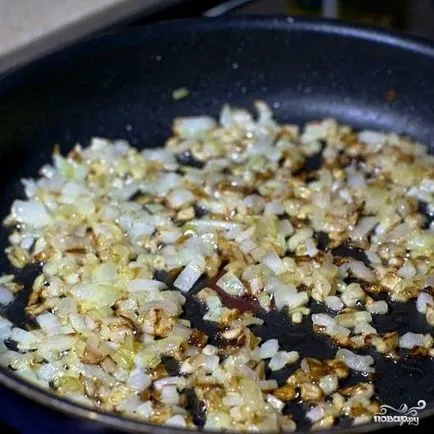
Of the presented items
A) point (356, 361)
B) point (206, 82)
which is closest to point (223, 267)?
point (356, 361)

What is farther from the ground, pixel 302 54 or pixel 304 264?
pixel 302 54

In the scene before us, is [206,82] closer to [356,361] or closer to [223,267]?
[223,267]

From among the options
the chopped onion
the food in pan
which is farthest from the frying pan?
the chopped onion

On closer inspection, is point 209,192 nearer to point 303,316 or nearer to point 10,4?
point 303,316

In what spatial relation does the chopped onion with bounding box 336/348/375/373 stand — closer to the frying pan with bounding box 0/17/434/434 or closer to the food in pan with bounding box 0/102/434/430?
the food in pan with bounding box 0/102/434/430

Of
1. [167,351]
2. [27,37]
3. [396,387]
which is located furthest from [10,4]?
[396,387]

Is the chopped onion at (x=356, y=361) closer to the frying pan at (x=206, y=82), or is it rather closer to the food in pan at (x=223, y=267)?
the food in pan at (x=223, y=267)
